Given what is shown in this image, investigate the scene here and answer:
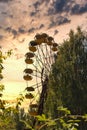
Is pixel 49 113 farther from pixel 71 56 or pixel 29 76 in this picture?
pixel 29 76

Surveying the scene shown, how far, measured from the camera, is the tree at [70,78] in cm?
3206

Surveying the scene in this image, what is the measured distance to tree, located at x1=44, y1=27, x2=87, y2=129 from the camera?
105ft

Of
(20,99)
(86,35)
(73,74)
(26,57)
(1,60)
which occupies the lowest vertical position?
(20,99)

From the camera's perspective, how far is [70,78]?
33312mm

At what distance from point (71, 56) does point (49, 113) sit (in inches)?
232

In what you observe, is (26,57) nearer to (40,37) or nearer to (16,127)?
(40,37)

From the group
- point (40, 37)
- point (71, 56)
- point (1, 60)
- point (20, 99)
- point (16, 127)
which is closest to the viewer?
point (1, 60)

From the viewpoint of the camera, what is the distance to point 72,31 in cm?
3650

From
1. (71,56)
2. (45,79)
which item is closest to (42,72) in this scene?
(45,79)

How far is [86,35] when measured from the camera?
36438 mm

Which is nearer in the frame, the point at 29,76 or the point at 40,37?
the point at 40,37

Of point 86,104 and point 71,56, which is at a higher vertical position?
point 71,56

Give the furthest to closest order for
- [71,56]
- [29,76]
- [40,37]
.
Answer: [71,56], [29,76], [40,37]

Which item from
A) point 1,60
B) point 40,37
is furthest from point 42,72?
point 1,60
